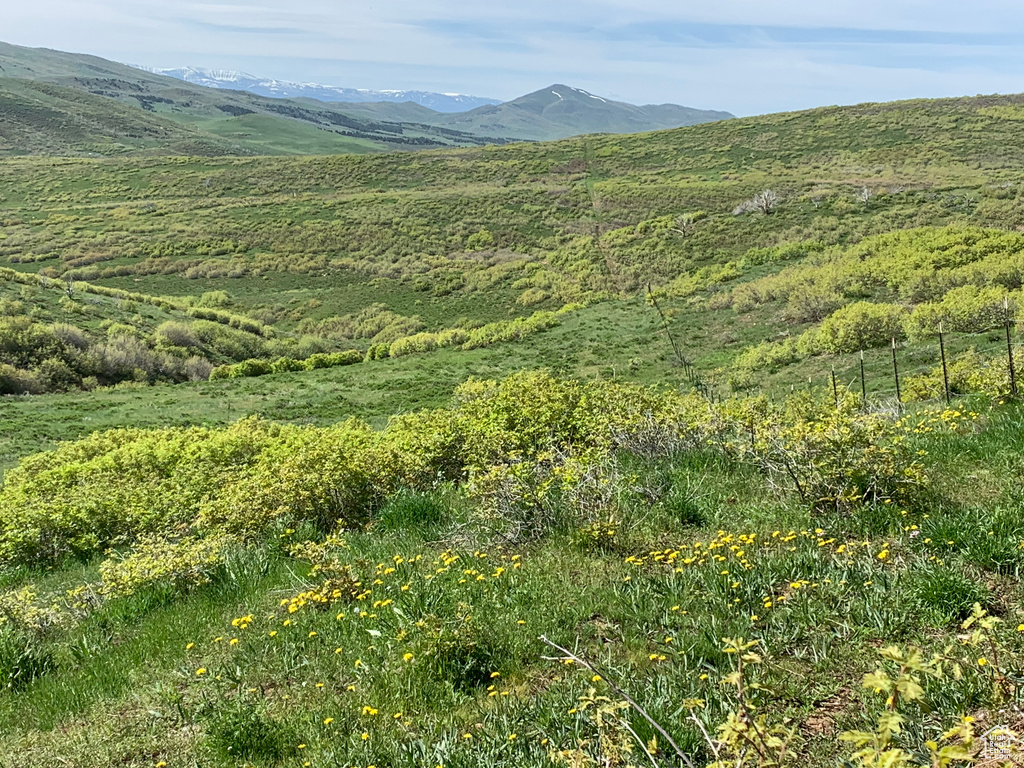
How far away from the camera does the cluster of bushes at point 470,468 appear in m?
4.75

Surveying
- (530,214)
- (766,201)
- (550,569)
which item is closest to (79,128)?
(530,214)

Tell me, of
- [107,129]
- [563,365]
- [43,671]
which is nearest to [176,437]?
[43,671]

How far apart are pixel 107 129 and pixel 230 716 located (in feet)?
581

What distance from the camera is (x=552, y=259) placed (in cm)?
5750

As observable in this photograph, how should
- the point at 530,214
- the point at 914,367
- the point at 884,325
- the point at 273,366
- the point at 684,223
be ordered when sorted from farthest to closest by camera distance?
the point at 530,214 < the point at 684,223 < the point at 273,366 < the point at 884,325 < the point at 914,367

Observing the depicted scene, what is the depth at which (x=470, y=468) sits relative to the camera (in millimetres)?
6609

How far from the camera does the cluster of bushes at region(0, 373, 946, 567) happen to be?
4.75 metres

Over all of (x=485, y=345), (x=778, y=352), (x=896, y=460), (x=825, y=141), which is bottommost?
(x=485, y=345)

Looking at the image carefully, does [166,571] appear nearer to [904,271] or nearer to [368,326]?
Answer: [904,271]

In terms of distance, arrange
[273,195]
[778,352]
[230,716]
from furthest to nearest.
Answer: [273,195]
[778,352]
[230,716]

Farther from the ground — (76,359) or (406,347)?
(406,347)

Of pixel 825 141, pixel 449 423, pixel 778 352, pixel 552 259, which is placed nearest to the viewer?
pixel 449 423

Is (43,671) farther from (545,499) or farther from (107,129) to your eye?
(107,129)
